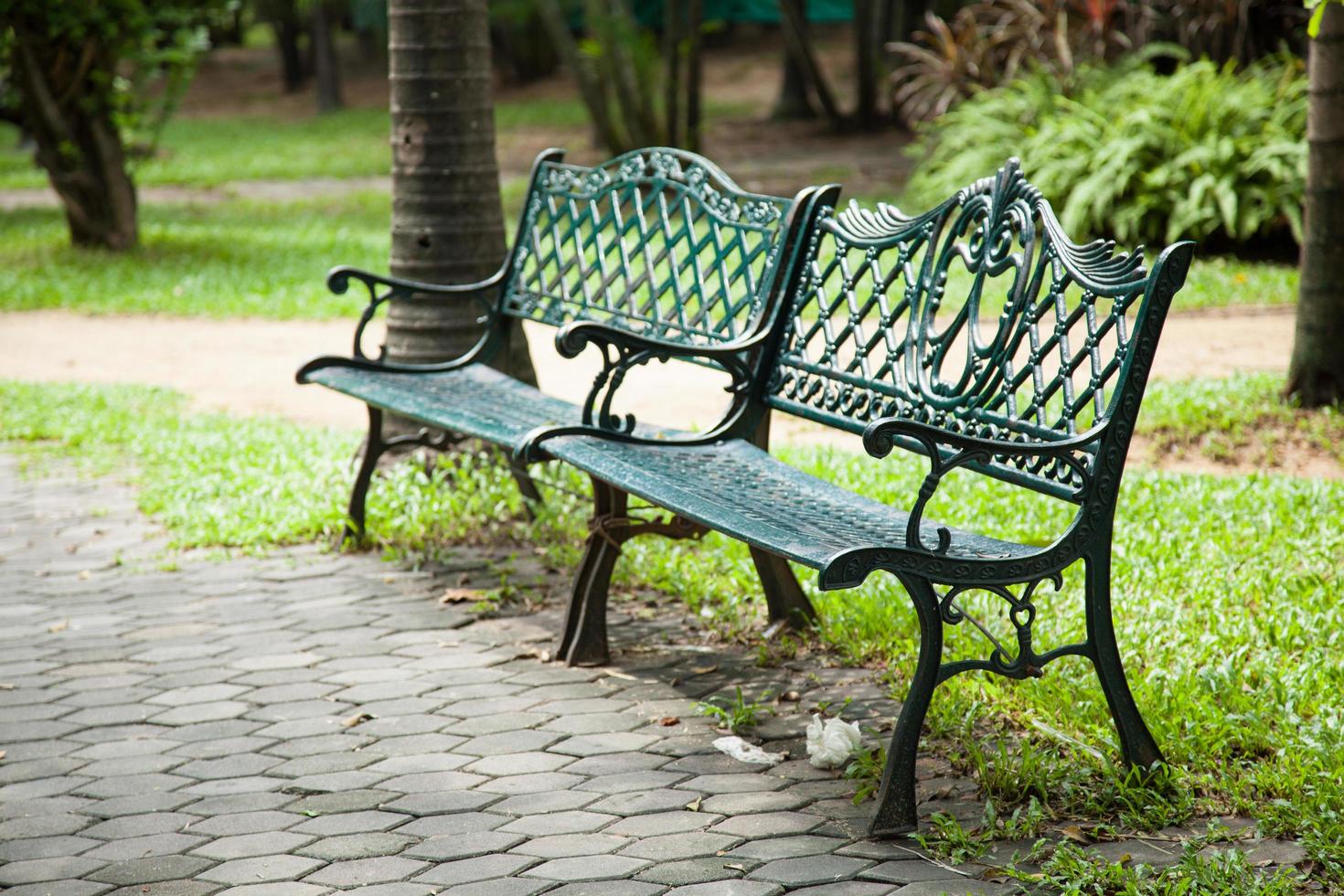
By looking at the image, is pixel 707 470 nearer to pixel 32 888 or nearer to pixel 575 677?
pixel 575 677

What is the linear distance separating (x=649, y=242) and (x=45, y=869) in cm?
302

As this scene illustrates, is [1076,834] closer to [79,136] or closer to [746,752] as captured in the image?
[746,752]

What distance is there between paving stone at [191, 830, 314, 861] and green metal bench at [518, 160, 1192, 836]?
3.90ft

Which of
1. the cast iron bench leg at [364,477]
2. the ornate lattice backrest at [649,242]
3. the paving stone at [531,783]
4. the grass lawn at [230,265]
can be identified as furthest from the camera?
the grass lawn at [230,265]

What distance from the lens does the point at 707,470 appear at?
4.24 m

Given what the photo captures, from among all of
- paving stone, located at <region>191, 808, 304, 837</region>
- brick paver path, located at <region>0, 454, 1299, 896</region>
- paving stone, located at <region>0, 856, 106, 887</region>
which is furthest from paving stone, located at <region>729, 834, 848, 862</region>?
paving stone, located at <region>0, 856, 106, 887</region>

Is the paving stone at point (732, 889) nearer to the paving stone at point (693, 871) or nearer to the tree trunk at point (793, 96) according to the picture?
the paving stone at point (693, 871)

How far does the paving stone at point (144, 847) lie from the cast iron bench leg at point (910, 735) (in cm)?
151

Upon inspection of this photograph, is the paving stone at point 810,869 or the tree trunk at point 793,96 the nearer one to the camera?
the paving stone at point 810,869

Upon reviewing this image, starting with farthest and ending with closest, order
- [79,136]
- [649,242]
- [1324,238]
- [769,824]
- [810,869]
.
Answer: [79,136] < [1324,238] < [649,242] < [769,824] < [810,869]

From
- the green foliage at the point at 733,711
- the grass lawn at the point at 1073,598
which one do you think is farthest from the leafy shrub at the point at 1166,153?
the green foliage at the point at 733,711

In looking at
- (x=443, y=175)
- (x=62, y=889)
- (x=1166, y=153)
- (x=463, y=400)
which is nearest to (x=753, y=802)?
(x=62, y=889)

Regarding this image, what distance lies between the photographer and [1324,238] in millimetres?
6836

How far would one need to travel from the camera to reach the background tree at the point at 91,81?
12977 millimetres
